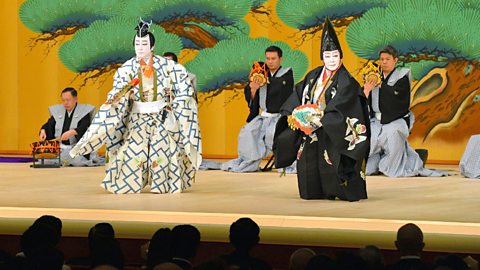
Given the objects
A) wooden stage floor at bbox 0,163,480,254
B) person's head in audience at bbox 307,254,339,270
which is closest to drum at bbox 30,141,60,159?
wooden stage floor at bbox 0,163,480,254

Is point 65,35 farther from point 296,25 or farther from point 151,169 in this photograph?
point 151,169

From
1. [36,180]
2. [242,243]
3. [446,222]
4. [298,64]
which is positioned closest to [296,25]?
[298,64]

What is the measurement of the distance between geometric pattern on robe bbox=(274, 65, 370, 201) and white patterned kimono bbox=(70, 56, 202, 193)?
91 cm

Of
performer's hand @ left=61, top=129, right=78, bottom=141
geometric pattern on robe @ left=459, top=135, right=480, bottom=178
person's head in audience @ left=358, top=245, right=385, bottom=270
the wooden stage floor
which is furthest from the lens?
performer's hand @ left=61, top=129, right=78, bottom=141

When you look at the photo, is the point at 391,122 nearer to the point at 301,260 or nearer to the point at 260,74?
the point at 260,74

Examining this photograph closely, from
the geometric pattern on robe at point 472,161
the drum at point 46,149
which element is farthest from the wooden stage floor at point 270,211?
the drum at point 46,149

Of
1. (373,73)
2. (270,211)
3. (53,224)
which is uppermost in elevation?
(373,73)

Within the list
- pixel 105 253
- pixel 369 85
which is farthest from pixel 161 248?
pixel 369 85

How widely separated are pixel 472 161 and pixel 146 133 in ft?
13.0

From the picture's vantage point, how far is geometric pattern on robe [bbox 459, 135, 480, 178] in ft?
37.7

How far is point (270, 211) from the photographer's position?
309 inches

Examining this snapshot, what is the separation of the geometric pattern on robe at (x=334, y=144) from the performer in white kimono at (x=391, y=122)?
308 cm

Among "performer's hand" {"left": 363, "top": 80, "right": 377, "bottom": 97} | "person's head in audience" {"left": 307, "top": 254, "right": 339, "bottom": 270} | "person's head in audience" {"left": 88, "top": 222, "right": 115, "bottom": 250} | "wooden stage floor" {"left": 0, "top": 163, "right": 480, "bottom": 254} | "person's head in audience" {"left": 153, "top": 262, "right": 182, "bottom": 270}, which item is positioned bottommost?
"wooden stage floor" {"left": 0, "top": 163, "right": 480, "bottom": 254}

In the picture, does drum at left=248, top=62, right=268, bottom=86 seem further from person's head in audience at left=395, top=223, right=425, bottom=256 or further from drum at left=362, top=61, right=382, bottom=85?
person's head in audience at left=395, top=223, right=425, bottom=256
